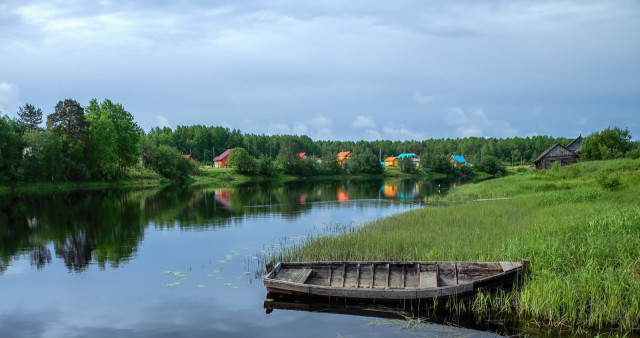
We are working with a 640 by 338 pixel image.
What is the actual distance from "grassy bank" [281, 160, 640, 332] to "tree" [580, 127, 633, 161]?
1591 inches

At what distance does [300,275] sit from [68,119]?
67054 mm

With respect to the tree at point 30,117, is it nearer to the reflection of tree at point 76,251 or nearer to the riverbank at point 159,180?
the riverbank at point 159,180

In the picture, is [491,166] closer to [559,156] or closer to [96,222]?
[559,156]

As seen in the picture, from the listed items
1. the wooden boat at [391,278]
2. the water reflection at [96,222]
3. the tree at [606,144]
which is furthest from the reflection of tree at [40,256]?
the tree at [606,144]

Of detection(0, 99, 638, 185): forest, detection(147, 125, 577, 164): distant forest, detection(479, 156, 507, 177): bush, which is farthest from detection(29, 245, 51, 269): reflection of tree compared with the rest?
detection(479, 156, 507, 177): bush

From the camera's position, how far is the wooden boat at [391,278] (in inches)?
468

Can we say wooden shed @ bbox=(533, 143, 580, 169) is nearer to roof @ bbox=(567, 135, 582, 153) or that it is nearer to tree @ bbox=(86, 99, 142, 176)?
roof @ bbox=(567, 135, 582, 153)

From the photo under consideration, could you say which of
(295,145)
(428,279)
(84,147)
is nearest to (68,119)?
(84,147)

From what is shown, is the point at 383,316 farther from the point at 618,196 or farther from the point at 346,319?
the point at 618,196

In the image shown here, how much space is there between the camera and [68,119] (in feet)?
220

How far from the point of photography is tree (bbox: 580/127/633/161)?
62281 millimetres

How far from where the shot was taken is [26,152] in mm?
60656

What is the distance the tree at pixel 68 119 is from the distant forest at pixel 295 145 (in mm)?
50883

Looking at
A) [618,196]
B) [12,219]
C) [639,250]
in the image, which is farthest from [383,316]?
[12,219]
